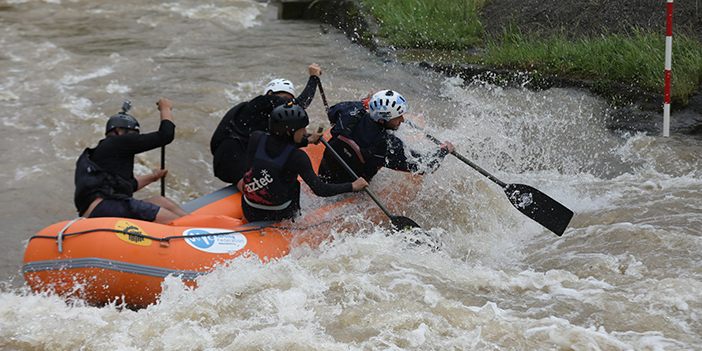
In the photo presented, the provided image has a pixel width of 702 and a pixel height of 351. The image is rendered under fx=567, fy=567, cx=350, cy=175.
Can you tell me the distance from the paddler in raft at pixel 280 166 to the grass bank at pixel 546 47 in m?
4.95

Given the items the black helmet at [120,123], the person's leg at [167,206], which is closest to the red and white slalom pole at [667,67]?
the person's leg at [167,206]

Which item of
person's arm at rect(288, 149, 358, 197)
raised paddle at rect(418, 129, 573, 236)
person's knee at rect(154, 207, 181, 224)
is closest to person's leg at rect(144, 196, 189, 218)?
person's knee at rect(154, 207, 181, 224)

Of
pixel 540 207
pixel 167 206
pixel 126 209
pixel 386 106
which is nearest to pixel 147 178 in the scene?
pixel 167 206

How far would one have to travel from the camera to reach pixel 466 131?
619 centimetres

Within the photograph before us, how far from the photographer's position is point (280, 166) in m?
4.20

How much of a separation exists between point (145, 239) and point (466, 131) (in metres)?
3.62

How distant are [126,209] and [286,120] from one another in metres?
1.48

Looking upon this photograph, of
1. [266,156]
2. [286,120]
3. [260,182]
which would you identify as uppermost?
[286,120]

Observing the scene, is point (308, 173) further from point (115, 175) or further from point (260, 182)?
point (115, 175)

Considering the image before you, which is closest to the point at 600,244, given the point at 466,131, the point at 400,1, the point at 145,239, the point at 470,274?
the point at 470,274

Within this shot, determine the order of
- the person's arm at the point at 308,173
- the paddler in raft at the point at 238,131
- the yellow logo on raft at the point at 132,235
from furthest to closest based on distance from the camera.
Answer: the paddler in raft at the point at 238,131 < the person's arm at the point at 308,173 < the yellow logo on raft at the point at 132,235

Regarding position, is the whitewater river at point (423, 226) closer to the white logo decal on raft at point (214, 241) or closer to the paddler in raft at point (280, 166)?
the white logo decal on raft at point (214, 241)

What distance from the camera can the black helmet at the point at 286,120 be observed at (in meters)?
4.10

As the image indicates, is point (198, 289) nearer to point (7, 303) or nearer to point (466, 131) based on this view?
point (7, 303)
